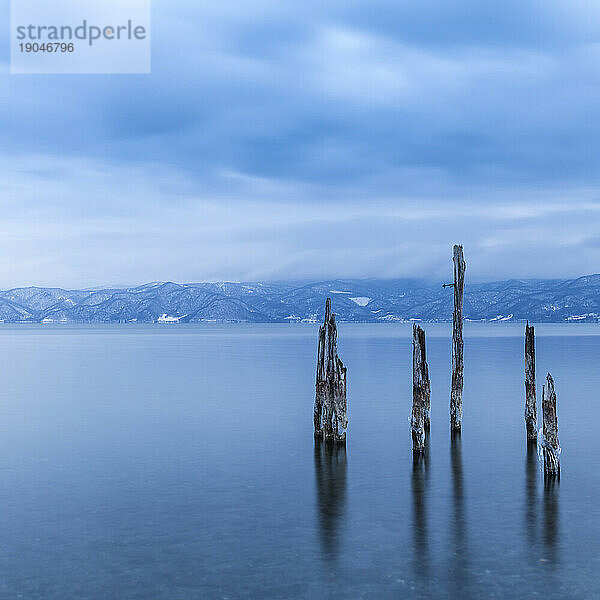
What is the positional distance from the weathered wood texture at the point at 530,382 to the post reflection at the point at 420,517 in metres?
4.65

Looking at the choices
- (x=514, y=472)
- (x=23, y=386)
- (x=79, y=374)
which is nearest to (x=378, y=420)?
(x=514, y=472)

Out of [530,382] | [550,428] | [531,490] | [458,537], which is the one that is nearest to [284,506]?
[458,537]

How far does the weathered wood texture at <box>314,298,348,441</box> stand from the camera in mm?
28062

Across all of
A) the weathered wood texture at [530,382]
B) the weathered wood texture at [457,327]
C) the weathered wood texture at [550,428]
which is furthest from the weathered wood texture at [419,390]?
the weathered wood texture at [550,428]

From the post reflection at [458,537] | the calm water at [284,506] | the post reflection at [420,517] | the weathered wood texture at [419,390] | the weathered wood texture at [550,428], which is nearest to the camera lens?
the post reflection at [458,537]

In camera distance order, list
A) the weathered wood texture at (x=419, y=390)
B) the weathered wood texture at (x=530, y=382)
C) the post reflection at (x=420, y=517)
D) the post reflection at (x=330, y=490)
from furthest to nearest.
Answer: the weathered wood texture at (x=530, y=382), the weathered wood texture at (x=419, y=390), the post reflection at (x=330, y=490), the post reflection at (x=420, y=517)

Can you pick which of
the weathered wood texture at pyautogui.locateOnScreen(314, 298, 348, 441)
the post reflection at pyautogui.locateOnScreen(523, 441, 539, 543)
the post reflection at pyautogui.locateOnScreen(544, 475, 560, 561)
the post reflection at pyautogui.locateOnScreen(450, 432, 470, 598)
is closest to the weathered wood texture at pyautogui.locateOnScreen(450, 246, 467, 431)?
the post reflection at pyautogui.locateOnScreen(523, 441, 539, 543)

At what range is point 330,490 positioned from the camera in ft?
73.6

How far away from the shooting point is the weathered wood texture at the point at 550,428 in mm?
22344

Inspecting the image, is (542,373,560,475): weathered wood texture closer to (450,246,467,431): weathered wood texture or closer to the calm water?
the calm water

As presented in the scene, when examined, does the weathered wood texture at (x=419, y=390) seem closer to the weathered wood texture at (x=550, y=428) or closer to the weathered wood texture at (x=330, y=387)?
the weathered wood texture at (x=330, y=387)

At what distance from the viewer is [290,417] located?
38.5 meters

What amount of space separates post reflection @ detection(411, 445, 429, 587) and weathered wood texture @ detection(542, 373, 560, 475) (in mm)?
3934

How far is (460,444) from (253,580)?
16.8 m
